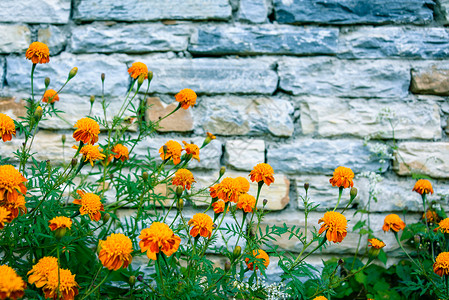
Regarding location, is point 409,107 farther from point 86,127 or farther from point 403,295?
point 86,127

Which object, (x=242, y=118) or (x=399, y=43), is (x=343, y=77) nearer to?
(x=399, y=43)

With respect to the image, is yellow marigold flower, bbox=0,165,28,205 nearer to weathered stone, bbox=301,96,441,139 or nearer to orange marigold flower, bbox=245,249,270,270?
orange marigold flower, bbox=245,249,270,270

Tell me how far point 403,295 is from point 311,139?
0.98 meters

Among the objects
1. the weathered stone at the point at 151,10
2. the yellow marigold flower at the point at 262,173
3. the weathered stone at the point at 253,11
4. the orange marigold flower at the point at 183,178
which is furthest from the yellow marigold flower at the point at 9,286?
the weathered stone at the point at 253,11

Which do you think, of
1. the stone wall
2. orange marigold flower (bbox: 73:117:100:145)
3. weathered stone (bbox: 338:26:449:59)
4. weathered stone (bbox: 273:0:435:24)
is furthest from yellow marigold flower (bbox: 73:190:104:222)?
weathered stone (bbox: 338:26:449:59)

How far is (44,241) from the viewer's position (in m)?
1.45

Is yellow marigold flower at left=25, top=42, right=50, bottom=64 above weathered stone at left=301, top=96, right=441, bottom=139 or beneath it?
above

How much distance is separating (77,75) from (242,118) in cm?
97

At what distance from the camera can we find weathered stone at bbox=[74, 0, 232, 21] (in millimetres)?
2037

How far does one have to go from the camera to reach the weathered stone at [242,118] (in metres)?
2.07

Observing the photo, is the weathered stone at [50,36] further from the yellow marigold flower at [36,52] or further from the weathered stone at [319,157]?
the weathered stone at [319,157]

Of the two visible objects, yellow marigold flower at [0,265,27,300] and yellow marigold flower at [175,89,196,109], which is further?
yellow marigold flower at [175,89,196,109]

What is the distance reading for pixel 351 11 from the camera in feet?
6.79

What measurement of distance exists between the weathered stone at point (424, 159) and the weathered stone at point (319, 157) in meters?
0.10
